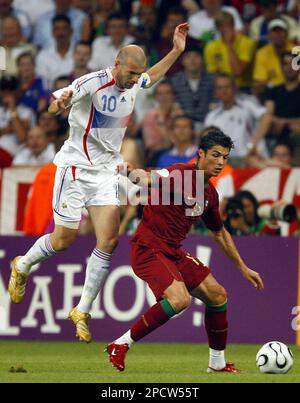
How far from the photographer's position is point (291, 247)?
1416 cm

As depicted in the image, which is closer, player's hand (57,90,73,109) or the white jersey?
player's hand (57,90,73,109)

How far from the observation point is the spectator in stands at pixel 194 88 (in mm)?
17359

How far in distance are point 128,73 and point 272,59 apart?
7258mm

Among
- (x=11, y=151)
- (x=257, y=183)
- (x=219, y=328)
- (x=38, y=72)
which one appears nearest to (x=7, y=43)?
(x=38, y=72)

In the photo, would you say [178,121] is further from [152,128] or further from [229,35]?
[229,35]

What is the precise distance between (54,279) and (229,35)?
5375mm

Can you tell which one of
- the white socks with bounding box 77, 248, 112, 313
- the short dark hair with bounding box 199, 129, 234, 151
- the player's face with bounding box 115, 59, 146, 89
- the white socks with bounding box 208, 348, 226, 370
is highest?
the player's face with bounding box 115, 59, 146, 89

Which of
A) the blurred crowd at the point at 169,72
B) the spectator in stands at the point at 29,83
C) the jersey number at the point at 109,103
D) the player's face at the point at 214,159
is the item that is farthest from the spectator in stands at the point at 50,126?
the player's face at the point at 214,159

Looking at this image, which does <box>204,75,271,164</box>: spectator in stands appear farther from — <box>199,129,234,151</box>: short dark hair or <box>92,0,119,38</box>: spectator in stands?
<box>199,129,234,151</box>: short dark hair

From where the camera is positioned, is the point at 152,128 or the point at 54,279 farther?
the point at 152,128

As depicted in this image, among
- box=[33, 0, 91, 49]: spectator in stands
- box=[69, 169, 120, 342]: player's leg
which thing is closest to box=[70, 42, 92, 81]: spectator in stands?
box=[33, 0, 91, 49]: spectator in stands

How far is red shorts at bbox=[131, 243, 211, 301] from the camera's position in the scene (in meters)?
10.4

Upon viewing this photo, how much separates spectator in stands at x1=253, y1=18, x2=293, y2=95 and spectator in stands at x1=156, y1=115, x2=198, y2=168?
1924 millimetres

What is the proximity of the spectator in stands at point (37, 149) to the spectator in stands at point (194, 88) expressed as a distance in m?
2.05
